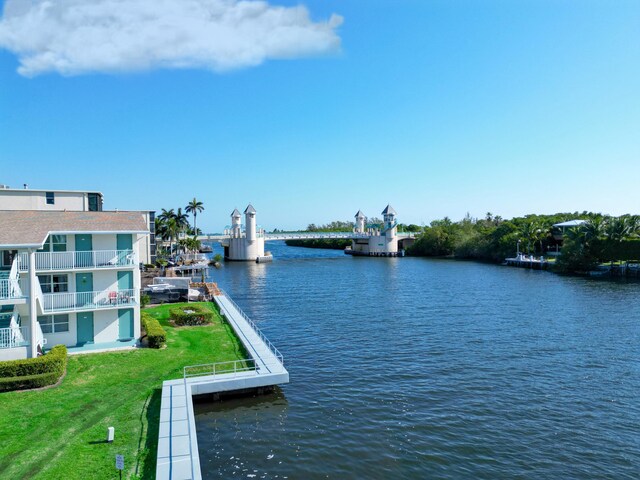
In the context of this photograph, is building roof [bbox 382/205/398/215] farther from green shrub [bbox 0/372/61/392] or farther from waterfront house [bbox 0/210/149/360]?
green shrub [bbox 0/372/61/392]

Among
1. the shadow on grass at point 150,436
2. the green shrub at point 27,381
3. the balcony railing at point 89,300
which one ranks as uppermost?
the balcony railing at point 89,300

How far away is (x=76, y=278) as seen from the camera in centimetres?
2714

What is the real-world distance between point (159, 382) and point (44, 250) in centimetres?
1135

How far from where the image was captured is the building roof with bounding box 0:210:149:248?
22.7m

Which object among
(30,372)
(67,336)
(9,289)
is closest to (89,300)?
(67,336)

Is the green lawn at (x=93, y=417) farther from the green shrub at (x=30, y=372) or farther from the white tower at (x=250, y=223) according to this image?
the white tower at (x=250, y=223)

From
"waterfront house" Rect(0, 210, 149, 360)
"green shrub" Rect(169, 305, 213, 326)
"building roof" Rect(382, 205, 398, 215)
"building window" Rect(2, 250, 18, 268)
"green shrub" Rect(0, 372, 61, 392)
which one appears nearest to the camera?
"green shrub" Rect(0, 372, 61, 392)

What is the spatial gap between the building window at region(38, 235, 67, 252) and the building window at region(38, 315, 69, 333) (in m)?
3.91

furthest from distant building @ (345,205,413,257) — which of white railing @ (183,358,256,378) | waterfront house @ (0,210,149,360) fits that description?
white railing @ (183,358,256,378)

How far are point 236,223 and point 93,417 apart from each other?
4142 inches

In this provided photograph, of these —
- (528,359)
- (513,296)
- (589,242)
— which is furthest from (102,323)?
(589,242)

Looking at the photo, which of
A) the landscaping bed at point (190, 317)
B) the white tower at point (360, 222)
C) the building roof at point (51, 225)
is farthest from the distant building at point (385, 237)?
the building roof at point (51, 225)

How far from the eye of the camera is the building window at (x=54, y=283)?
2641cm

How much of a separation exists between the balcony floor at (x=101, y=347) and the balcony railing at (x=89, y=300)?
2.36 meters
